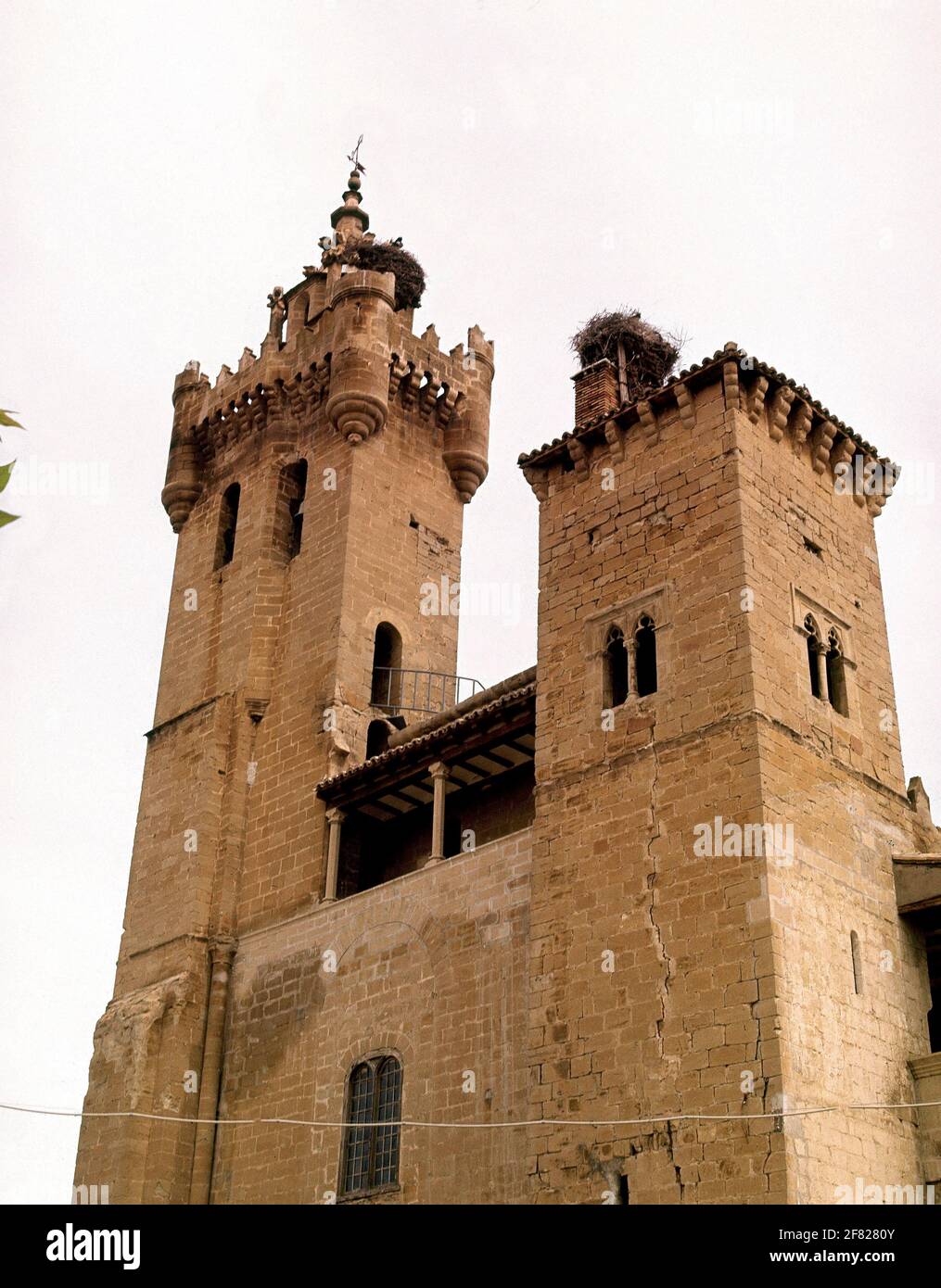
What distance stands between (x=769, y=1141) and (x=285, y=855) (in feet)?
36.3

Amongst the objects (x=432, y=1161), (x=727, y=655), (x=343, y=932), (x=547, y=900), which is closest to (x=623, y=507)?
(x=727, y=655)

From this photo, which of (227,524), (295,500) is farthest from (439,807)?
(227,524)

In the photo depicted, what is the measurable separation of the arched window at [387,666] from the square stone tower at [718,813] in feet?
19.7

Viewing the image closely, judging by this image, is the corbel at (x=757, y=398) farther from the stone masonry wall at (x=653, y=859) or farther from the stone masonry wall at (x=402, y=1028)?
the stone masonry wall at (x=402, y=1028)

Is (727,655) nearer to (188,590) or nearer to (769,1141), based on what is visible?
(769,1141)

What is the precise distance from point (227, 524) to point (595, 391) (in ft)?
30.4

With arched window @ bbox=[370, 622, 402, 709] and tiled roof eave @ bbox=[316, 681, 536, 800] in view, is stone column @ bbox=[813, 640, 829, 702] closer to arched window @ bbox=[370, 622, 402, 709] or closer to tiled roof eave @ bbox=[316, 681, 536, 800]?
tiled roof eave @ bbox=[316, 681, 536, 800]

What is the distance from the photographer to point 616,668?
20047mm

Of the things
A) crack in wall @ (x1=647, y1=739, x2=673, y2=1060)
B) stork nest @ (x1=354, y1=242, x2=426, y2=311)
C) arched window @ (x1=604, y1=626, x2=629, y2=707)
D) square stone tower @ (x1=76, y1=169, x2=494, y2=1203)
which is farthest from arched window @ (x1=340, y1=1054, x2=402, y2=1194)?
stork nest @ (x1=354, y1=242, x2=426, y2=311)

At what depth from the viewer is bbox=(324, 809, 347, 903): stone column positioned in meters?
23.6

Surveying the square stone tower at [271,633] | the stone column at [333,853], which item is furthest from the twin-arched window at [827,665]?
the square stone tower at [271,633]

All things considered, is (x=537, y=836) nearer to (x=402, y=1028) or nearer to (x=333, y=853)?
(x=402, y=1028)

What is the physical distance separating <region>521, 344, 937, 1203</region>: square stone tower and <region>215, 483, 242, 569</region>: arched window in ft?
28.6
